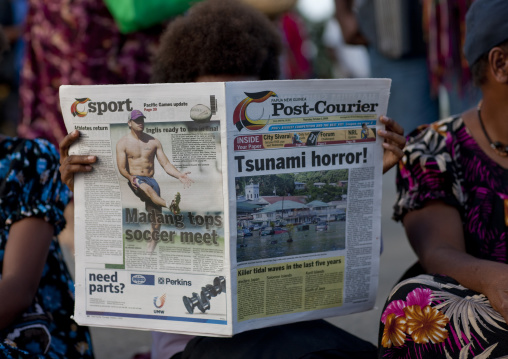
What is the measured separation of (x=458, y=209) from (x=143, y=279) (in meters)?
0.90

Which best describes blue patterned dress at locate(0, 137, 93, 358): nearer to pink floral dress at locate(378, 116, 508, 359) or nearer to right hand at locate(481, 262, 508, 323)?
pink floral dress at locate(378, 116, 508, 359)

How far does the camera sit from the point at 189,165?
148cm

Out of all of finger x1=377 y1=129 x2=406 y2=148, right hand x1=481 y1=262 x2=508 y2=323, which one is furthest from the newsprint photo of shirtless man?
right hand x1=481 y1=262 x2=508 y2=323

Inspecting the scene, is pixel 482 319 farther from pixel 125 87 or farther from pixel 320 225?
pixel 125 87

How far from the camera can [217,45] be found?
5.97 ft

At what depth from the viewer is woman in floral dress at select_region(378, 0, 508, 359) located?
1486mm

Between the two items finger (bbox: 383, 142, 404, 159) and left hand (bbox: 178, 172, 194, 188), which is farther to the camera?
finger (bbox: 383, 142, 404, 159)

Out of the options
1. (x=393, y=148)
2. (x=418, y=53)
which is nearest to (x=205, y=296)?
(x=393, y=148)

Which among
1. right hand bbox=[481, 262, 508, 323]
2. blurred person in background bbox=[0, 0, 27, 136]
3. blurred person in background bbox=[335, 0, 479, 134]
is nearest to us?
right hand bbox=[481, 262, 508, 323]

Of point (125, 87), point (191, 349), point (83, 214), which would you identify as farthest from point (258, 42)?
point (191, 349)

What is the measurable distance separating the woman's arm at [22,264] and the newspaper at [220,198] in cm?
17

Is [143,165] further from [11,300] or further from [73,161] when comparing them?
[11,300]

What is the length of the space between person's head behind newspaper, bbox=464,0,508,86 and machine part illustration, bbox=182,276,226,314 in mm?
973

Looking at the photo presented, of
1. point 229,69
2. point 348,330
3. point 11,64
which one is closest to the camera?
point 229,69
